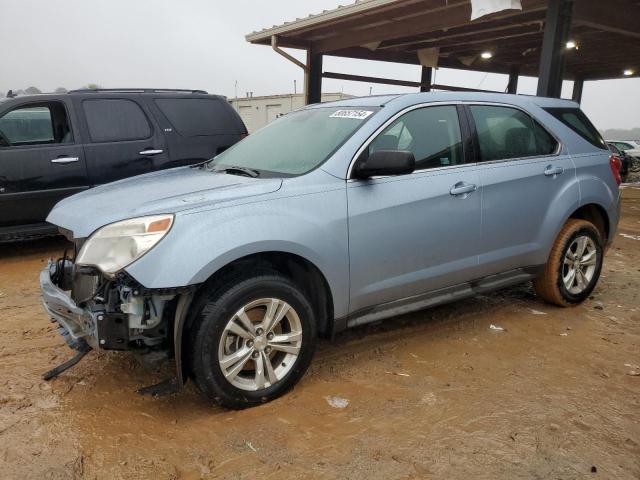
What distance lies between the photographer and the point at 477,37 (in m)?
10.8

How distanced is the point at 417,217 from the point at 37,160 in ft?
15.0

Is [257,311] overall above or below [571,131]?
below

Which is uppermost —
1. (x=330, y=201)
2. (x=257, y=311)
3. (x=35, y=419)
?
(x=330, y=201)

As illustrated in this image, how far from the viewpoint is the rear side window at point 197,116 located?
655cm

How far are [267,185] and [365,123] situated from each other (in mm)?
820

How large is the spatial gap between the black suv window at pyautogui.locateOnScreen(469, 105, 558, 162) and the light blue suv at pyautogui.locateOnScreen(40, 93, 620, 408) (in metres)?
Result: 0.01

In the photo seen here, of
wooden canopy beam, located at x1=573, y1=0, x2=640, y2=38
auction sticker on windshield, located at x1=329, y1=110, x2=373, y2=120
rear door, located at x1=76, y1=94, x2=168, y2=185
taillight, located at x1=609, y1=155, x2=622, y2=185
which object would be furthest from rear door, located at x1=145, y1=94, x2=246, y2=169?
wooden canopy beam, located at x1=573, y1=0, x2=640, y2=38

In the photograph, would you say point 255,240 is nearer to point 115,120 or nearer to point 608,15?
point 115,120

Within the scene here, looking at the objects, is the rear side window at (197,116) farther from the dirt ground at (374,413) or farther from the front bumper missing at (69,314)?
the front bumper missing at (69,314)

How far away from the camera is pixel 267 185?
291 cm

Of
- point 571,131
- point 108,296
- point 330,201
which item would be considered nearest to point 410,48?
point 571,131

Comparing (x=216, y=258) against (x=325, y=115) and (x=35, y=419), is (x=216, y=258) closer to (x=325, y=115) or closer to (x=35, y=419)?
(x=35, y=419)

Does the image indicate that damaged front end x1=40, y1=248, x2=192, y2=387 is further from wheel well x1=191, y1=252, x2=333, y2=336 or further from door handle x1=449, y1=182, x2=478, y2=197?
door handle x1=449, y1=182, x2=478, y2=197

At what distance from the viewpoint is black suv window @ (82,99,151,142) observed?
6.10 meters
